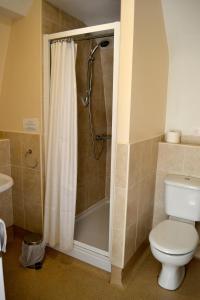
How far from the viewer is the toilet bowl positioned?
1678 millimetres

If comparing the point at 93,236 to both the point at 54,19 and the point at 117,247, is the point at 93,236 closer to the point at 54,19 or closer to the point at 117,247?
the point at 117,247

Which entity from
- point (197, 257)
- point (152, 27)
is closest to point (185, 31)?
point (152, 27)

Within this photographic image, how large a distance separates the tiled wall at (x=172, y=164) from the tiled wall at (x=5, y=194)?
1564mm

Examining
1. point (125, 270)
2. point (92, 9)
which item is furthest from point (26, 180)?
point (92, 9)

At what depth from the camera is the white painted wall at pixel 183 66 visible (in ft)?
6.56

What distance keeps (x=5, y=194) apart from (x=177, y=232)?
1725 millimetres

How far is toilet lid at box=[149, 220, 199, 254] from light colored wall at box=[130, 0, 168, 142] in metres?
0.80

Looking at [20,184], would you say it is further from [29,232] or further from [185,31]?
[185,31]

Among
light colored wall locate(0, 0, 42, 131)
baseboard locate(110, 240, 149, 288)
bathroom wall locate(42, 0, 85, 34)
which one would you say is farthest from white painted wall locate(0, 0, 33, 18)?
baseboard locate(110, 240, 149, 288)

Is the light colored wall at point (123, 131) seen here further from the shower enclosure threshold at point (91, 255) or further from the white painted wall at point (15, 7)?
the white painted wall at point (15, 7)

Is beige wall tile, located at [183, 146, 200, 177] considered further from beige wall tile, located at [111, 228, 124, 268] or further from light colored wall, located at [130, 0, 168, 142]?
beige wall tile, located at [111, 228, 124, 268]

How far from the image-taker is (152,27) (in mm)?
1846

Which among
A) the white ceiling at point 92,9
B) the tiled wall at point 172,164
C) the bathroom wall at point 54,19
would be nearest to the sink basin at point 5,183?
the bathroom wall at point 54,19

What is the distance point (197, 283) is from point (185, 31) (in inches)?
89.4
